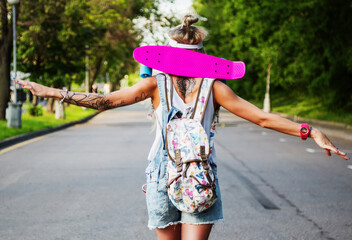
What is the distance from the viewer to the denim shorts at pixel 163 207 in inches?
Result: 103

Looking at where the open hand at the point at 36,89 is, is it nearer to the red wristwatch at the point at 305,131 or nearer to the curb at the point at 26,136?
the red wristwatch at the point at 305,131

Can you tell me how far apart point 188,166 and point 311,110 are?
31.2m

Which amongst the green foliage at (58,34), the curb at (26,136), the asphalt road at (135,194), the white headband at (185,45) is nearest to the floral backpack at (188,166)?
the white headband at (185,45)

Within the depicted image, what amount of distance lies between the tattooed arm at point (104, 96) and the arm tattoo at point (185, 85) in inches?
5.2

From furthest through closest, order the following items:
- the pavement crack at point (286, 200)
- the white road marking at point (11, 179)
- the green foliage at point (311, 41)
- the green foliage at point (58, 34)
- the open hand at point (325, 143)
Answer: the green foliage at point (311, 41)
the green foliage at point (58, 34)
the white road marking at point (11, 179)
the pavement crack at point (286, 200)
the open hand at point (325, 143)

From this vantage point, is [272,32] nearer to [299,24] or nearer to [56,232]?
[299,24]

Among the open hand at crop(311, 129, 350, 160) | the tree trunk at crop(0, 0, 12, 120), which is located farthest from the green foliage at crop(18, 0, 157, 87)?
the open hand at crop(311, 129, 350, 160)

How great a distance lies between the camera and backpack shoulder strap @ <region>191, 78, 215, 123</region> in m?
2.61

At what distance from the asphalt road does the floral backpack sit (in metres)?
2.67

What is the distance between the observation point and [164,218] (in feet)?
8.66

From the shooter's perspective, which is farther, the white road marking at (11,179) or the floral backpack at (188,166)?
the white road marking at (11,179)

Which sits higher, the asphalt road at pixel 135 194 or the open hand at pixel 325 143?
the open hand at pixel 325 143

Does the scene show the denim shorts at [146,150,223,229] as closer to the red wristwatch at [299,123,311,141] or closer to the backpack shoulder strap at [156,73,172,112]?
the backpack shoulder strap at [156,73,172,112]

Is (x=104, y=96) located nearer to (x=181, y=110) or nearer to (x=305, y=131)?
(x=181, y=110)
